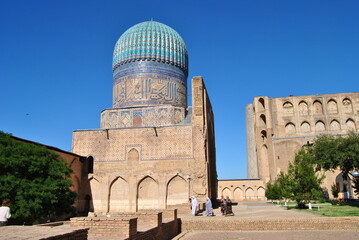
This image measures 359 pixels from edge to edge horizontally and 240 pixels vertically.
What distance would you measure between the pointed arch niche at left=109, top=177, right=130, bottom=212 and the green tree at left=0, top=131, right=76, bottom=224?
7.59 m

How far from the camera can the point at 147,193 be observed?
19.2 meters

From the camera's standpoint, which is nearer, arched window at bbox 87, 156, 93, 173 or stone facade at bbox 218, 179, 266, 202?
arched window at bbox 87, 156, 93, 173

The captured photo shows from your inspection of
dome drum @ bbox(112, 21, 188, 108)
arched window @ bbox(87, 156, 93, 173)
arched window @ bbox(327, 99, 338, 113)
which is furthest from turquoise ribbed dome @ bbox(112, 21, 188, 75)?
arched window @ bbox(327, 99, 338, 113)

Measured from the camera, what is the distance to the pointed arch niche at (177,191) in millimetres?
18484

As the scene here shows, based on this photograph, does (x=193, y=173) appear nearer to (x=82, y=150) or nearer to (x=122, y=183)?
(x=122, y=183)

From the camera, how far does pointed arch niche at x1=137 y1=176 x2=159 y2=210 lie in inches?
744

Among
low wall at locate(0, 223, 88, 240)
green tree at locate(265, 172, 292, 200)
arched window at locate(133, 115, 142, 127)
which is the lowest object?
low wall at locate(0, 223, 88, 240)

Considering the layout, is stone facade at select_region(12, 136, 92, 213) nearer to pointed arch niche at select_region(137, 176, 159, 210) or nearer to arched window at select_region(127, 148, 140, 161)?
arched window at select_region(127, 148, 140, 161)

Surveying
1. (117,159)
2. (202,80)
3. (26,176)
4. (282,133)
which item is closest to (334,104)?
(282,133)

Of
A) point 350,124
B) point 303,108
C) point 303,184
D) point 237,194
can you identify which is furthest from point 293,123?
point 303,184

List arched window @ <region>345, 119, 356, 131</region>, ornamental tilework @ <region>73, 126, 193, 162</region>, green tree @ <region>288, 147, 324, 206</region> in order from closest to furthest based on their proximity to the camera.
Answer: green tree @ <region>288, 147, 324, 206</region>, ornamental tilework @ <region>73, 126, 193, 162</region>, arched window @ <region>345, 119, 356, 131</region>

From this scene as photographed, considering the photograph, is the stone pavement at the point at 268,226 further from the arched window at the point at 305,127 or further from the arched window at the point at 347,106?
the arched window at the point at 347,106

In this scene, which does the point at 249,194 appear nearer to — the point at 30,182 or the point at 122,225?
the point at 30,182

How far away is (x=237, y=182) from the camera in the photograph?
32.1 meters
